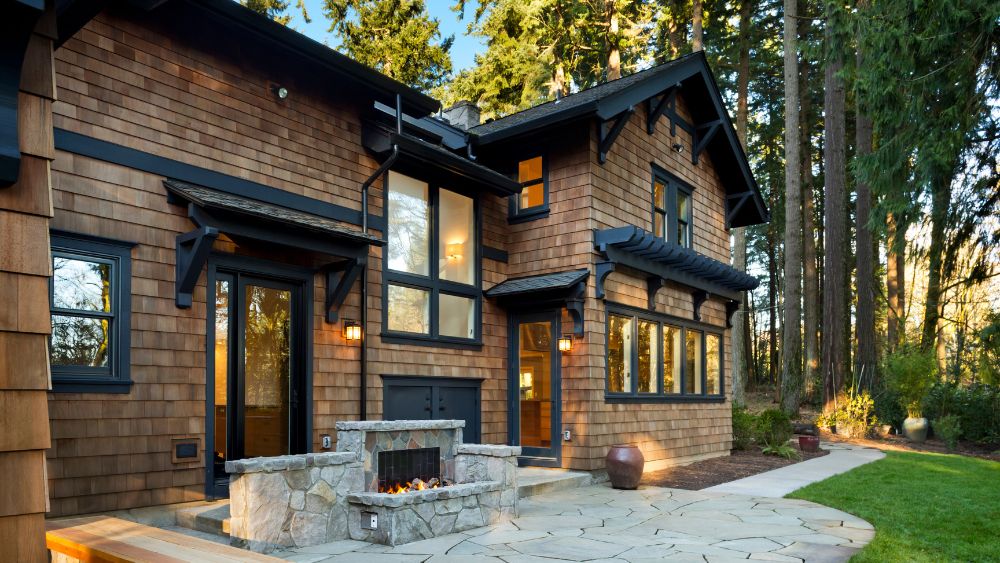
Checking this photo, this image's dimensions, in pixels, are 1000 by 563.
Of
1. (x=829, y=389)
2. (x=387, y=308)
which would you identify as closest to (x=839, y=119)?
(x=829, y=389)

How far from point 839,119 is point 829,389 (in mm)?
6516

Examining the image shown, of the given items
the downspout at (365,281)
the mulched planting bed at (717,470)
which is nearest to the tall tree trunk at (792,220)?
the mulched planting bed at (717,470)

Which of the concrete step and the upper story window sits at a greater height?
the upper story window

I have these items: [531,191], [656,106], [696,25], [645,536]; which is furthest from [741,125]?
[645,536]

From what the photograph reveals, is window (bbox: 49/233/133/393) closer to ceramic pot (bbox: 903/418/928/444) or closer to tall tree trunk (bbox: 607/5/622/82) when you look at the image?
ceramic pot (bbox: 903/418/928/444)

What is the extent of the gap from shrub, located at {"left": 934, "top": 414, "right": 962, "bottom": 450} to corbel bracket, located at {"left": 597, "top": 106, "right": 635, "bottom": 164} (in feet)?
30.7

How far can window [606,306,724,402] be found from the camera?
1066cm

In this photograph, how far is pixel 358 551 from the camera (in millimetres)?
5586

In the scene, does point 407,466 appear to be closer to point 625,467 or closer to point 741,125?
point 625,467

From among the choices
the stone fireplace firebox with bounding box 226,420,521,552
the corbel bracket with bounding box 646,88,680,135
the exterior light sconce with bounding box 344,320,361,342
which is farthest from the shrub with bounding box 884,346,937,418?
the exterior light sconce with bounding box 344,320,361,342

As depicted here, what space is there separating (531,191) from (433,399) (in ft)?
11.2

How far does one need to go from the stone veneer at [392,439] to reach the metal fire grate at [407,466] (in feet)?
0.16

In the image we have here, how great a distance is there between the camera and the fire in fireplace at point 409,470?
6.66m

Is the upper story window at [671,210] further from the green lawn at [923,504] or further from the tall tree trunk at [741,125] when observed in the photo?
the tall tree trunk at [741,125]
